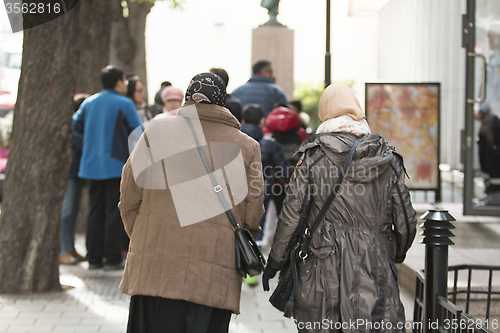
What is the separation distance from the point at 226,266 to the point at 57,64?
297 cm

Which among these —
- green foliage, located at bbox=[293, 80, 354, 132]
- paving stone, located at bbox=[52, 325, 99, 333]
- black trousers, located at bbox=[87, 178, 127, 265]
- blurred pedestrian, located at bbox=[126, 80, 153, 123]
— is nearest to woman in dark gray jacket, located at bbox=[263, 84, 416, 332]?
paving stone, located at bbox=[52, 325, 99, 333]

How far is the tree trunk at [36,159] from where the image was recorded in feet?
16.0

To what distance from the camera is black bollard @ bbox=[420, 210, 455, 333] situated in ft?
10.1

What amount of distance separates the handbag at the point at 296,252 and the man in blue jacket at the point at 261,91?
165 inches

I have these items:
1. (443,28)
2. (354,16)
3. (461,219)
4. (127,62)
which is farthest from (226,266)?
(443,28)

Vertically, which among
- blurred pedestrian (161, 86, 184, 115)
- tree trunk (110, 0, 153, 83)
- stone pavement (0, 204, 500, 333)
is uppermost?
tree trunk (110, 0, 153, 83)

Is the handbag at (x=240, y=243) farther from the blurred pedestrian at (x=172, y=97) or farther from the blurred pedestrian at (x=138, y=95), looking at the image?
the blurred pedestrian at (x=138, y=95)

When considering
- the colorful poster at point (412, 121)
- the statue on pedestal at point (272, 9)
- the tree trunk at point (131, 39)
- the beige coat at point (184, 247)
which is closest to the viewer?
the beige coat at point (184, 247)

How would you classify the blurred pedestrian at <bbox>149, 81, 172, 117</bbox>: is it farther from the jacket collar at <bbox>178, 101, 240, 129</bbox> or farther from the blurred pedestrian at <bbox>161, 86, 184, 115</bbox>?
the jacket collar at <bbox>178, 101, 240, 129</bbox>

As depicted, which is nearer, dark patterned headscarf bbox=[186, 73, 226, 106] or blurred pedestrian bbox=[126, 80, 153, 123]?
dark patterned headscarf bbox=[186, 73, 226, 106]

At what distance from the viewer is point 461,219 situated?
705 cm

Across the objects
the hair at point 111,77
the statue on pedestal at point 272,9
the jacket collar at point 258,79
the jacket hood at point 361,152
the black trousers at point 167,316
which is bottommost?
the black trousers at point 167,316

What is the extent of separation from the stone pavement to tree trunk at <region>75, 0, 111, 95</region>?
309 cm

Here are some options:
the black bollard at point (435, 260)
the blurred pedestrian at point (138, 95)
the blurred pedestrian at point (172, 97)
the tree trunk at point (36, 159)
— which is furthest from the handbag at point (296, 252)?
the blurred pedestrian at point (138, 95)
